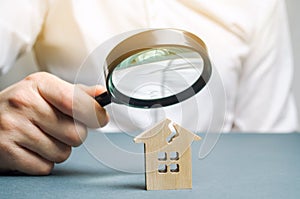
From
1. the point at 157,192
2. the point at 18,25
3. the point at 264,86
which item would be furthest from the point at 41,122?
the point at 264,86

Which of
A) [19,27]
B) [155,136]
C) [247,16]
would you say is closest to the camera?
[155,136]

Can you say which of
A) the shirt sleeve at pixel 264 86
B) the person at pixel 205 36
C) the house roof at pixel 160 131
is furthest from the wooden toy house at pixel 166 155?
the shirt sleeve at pixel 264 86

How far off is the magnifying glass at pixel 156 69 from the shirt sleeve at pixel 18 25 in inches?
23.0

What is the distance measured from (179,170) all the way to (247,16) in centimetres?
75

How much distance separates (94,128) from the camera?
0.64 m

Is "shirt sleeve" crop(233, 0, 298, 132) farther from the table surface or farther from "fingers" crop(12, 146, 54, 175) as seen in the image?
"fingers" crop(12, 146, 54, 175)

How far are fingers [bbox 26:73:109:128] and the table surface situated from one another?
21mm

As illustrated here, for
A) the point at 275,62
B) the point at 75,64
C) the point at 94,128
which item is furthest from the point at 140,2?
the point at 94,128

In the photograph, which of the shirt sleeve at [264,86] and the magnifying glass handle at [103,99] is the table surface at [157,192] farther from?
the shirt sleeve at [264,86]

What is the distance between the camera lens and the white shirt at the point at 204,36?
1.17 m

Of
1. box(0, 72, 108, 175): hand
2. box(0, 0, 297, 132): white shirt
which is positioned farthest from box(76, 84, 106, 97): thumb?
box(0, 0, 297, 132): white shirt

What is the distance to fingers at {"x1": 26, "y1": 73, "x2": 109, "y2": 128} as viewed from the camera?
618 millimetres

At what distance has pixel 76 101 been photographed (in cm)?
61

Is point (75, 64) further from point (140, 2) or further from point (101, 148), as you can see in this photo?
point (101, 148)
